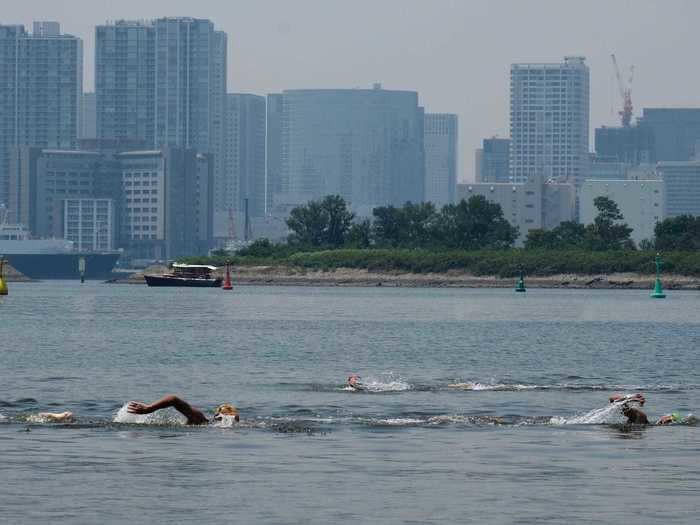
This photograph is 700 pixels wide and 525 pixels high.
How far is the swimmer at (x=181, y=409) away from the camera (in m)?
40.0

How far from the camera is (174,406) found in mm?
41281

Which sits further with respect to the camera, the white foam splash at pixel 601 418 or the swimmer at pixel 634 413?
the white foam splash at pixel 601 418

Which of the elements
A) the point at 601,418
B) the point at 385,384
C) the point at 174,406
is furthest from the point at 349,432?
the point at 385,384

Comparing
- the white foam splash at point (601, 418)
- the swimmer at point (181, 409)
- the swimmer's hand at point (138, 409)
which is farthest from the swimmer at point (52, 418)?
the white foam splash at point (601, 418)

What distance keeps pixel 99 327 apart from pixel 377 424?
223 ft

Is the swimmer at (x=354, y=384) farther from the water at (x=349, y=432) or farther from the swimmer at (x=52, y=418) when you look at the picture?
the swimmer at (x=52, y=418)

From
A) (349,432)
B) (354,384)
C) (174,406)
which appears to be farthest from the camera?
(354,384)

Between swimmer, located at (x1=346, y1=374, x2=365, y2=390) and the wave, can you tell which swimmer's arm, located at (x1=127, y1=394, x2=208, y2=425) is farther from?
the wave

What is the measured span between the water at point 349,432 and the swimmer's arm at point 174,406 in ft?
1.75

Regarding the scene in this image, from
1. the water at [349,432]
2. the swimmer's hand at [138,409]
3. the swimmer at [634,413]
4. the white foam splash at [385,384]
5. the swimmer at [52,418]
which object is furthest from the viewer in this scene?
the white foam splash at [385,384]

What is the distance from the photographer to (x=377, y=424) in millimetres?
44375

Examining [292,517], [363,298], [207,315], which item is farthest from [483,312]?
[292,517]

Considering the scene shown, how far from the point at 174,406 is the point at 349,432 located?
4050 mm

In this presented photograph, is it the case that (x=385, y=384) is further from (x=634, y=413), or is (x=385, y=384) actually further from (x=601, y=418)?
(x=634, y=413)
